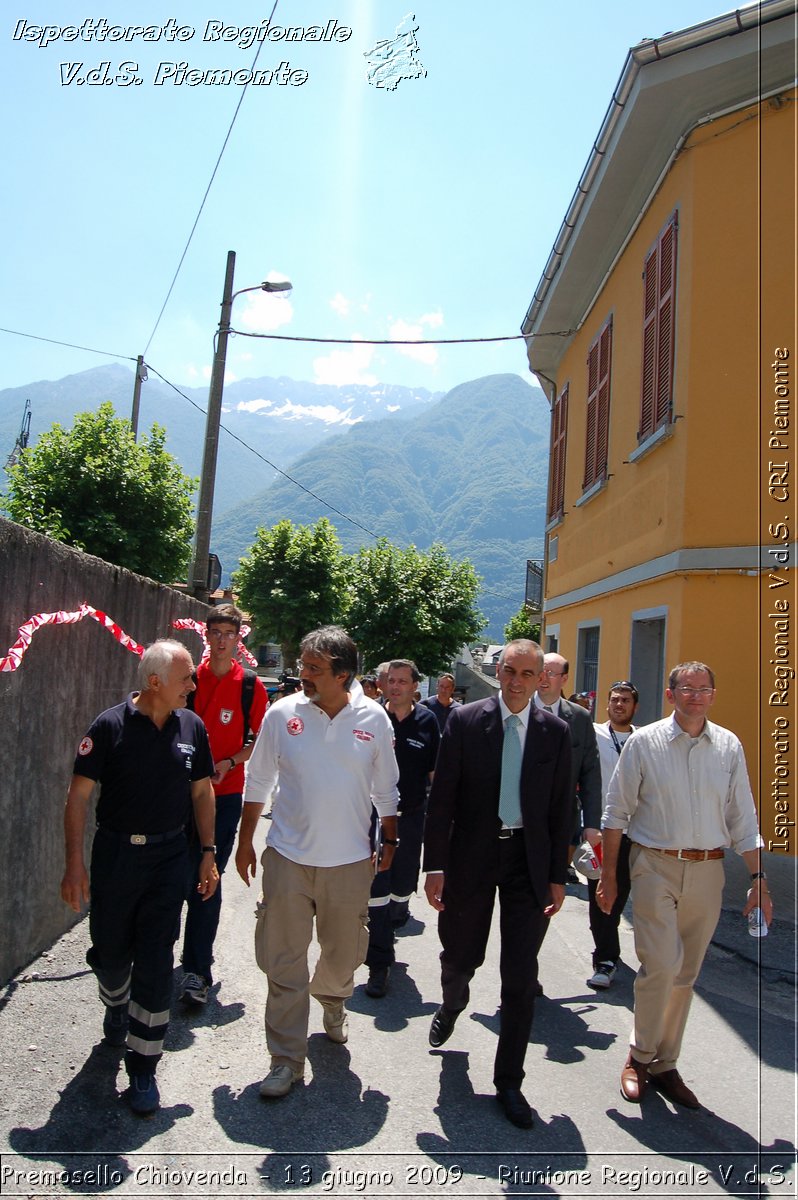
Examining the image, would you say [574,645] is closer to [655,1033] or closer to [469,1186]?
[655,1033]

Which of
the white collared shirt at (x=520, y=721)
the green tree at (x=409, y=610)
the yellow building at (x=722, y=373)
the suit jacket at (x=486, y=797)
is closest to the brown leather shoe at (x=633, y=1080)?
the suit jacket at (x=486, y=797)

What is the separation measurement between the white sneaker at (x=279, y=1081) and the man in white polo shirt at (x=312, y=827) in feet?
0.14

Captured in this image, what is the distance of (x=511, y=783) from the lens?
4168mm

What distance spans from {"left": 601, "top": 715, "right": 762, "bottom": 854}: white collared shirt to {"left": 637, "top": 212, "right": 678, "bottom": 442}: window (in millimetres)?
5394

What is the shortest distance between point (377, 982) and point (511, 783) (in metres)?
1.91

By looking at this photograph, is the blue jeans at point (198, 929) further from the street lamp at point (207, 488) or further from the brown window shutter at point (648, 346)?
the street lamp at point (207, 488)

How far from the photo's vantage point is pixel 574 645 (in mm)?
14039

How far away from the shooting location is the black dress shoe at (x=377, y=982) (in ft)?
17.5

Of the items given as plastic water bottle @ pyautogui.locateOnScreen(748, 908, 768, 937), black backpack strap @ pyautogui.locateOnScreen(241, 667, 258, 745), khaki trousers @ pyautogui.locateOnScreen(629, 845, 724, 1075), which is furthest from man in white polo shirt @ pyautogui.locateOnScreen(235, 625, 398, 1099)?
plastic water bottle @ pyautogui.locateOnScreen(748, 908, 768, 937)

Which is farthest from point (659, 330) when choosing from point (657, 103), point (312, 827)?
point (312, 827)

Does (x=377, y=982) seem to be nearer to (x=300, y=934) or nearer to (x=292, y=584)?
(x=300, y=934)

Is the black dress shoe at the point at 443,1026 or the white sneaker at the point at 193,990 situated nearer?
the black dress shoe at the point at 443,1026

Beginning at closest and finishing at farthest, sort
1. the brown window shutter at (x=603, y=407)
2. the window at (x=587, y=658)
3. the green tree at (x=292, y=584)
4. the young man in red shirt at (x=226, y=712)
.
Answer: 1. the young man in red shirt at (x=226, y=712)
2. the brown window shutter at (x=603, y=407)
3. the window at (x=587, y=658)
4. the green tree at (x=292, y=584)

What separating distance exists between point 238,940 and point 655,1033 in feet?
9.54
